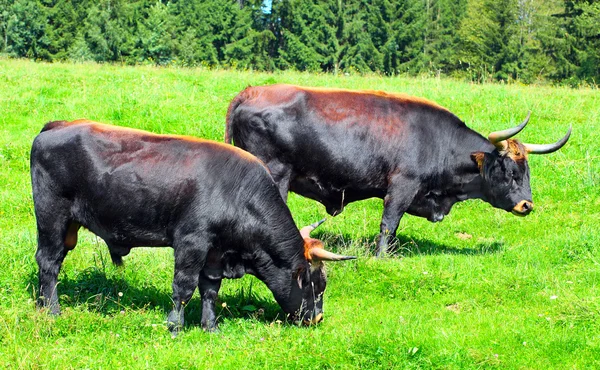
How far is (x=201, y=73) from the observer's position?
64.9 feet

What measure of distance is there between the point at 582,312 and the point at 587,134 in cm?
823

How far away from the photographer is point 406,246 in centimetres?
1091

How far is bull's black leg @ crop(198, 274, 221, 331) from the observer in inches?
299

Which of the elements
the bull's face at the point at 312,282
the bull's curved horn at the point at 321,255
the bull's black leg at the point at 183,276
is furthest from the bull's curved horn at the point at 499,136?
the bull's black leg at the point at 183,276

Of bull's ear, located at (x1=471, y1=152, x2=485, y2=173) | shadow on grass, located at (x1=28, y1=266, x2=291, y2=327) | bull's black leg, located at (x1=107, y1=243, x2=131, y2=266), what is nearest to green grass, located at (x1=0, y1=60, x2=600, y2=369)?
shadow on grass, located at (x1=28, y1=266, x2=291, y2=327)

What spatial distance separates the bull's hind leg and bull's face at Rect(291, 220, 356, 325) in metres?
2.47

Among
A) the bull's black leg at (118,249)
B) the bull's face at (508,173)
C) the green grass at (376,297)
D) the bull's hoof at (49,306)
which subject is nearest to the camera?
the green grass at (376,297)

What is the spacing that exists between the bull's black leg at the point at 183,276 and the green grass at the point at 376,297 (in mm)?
172

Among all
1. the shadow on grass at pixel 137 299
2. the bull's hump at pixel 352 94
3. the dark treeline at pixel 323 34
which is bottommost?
the dark treeline at pixel 323 34

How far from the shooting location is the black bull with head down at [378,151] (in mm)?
10211

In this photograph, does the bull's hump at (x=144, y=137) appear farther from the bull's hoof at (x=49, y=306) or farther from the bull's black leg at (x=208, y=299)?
the bull's hoof at (x=49, y=306)

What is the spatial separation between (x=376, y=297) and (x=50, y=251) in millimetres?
3628

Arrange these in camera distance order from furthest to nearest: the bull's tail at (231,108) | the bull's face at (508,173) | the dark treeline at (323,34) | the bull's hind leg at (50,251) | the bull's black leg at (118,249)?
1. the dark treeline at (323,34)
2. the bull's face at (508,173)
3. the bull's tail at (231,108)
4. the bull's black leg at (118,249)
5. the bull's hind leg at (50,251)

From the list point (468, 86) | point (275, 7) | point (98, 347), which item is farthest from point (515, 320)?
point (275, 7)
